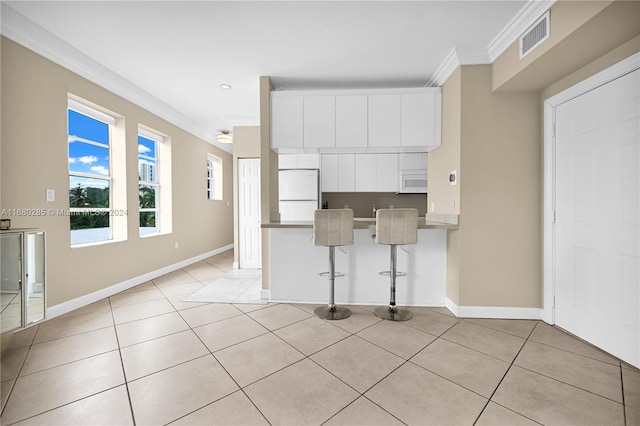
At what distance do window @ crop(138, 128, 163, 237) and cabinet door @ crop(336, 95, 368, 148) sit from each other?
3163 mm

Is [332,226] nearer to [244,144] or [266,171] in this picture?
[266,171]

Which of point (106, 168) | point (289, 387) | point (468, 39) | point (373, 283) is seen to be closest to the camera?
point (289, 387)

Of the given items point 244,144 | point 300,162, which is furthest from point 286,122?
point 244,144

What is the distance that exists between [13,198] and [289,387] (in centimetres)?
293

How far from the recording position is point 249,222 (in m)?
5.29

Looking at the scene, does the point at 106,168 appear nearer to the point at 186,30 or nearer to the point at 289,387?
the point at 186,30

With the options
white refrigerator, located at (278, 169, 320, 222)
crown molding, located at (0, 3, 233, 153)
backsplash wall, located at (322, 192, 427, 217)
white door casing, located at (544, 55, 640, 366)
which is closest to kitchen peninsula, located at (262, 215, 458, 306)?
white door casing, located at (544, 55, 640, 366)

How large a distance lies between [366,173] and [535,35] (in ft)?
10.2

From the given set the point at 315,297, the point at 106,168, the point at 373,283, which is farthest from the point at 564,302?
the point at 106,168

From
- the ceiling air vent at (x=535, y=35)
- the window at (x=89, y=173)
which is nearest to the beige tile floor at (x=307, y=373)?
the window at (x=89, y=173)

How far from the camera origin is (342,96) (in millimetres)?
3332

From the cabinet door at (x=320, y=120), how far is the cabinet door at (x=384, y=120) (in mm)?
466

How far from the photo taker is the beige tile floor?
5.02 ft

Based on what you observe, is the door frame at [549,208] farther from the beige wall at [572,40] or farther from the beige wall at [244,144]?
the beige wall at [244,144]
